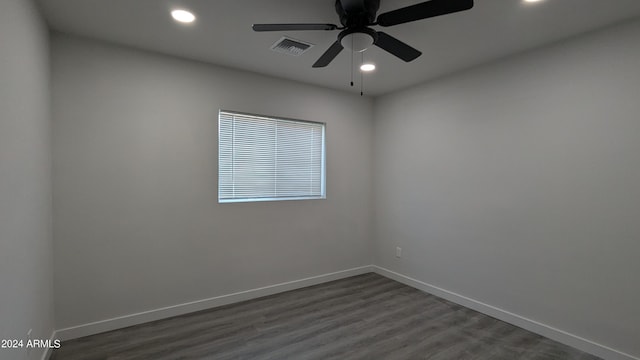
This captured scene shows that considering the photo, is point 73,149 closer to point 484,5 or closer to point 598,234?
point 484,5

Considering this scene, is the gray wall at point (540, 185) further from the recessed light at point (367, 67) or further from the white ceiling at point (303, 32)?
the recessed light at point (367, 67)

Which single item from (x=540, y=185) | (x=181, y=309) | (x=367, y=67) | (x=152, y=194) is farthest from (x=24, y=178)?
(x=540, y=185)

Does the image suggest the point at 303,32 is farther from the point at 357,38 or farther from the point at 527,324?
the point at 527,324

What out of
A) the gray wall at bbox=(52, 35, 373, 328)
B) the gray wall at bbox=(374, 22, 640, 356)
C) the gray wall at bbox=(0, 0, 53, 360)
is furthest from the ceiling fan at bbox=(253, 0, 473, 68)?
the gray wall at bbox=(52, 35, 373, 328)

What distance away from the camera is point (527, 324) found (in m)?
2.74

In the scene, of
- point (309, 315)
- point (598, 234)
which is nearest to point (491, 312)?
point (598, 234)

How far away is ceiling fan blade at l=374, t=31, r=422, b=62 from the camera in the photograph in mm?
1944

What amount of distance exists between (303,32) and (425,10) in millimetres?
1163

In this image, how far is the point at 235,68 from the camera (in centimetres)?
326

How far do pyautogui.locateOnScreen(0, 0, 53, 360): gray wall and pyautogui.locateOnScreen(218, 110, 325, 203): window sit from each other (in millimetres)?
1450

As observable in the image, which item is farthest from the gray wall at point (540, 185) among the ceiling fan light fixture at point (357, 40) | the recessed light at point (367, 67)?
the ceiling fan light fixture at point (357, 40)

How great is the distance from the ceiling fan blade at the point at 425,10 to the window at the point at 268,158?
2.11m

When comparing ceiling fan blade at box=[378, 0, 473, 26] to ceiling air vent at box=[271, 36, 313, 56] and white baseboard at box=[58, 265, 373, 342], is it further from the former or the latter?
white baseboard at box=[58, 265, 373, 342]

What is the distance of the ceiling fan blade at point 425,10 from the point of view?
1.51 m
